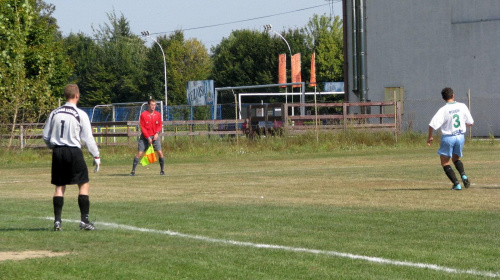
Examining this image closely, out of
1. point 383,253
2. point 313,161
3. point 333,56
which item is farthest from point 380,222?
point 333,56

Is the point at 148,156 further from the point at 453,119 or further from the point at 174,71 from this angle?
the point at 174,71

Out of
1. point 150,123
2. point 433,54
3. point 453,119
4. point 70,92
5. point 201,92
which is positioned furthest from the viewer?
point 201,92

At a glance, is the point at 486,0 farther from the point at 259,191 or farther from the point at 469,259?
the point at 469,259

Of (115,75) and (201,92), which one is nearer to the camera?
(201,92)

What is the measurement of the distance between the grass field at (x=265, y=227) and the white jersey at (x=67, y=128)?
1.13 meters

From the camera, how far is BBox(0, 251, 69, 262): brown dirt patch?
26.8 feet

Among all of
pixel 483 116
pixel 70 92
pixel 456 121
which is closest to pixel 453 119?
pixel 456 121

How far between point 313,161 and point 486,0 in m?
22.2

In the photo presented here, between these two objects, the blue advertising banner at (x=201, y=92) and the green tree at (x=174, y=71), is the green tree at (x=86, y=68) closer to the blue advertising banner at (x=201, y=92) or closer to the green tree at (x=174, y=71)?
→ the green tree at (x=174, y=71)

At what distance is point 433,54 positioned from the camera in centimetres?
4647

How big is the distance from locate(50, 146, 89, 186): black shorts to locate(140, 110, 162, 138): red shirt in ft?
36.8

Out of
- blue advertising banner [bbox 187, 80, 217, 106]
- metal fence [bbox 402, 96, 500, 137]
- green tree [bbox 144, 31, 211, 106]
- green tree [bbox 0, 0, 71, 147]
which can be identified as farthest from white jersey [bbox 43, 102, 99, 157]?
green tree [bbox 144, 31, 211, 106]

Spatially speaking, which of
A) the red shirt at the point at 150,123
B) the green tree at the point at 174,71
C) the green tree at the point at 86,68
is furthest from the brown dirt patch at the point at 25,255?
the green tree at the point at 86,68

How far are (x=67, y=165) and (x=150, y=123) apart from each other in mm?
11444
